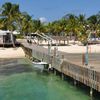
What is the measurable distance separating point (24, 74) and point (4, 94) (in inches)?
493

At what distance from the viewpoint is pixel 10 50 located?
243ft

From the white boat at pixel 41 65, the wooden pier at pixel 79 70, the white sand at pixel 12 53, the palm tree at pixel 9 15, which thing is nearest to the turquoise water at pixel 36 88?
the white boat at pixel 41 65

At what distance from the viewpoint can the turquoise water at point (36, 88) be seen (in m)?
31.8

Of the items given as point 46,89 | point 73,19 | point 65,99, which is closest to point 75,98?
point 65,99

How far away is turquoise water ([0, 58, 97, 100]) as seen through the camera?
3180cm

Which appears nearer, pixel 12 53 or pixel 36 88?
pixel 36 88

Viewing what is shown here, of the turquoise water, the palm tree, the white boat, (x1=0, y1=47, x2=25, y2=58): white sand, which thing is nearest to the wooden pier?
the white boat

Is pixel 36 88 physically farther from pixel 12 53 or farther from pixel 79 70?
pixel 12 53

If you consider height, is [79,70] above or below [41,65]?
above

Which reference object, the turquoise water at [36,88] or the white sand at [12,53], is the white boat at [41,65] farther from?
the white sand at [12,53]

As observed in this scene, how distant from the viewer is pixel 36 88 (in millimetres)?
36219

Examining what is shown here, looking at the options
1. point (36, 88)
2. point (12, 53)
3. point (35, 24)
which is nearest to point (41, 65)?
point (36, 88)

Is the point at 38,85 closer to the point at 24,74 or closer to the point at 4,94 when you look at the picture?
the point at 4,94

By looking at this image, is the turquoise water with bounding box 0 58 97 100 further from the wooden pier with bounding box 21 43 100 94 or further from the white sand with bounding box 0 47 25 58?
the white sand with bounding box 0 47 25 58
